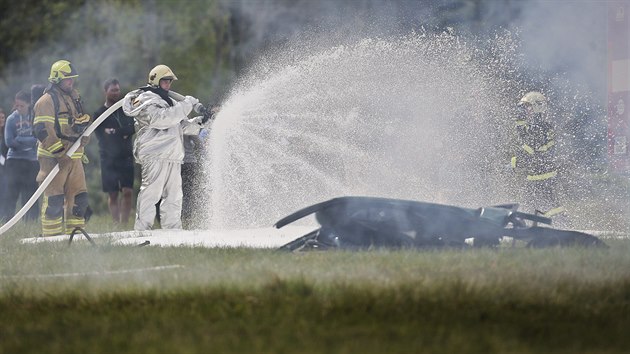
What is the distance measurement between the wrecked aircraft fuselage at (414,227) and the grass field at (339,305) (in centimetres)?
66

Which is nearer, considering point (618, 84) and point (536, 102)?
point (618, 84)

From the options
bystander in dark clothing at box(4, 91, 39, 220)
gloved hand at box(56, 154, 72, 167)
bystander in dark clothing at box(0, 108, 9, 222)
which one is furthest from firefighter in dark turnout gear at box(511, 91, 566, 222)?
bystander in dark clothing at box(0, 108, 9, 222)

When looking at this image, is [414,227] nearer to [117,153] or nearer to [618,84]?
[618,84]

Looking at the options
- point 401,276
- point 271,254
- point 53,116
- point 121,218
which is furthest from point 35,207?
point 401,276

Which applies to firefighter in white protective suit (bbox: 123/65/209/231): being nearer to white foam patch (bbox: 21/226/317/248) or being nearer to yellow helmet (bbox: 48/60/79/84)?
white foam patch (bbox: 21/226/317/248)

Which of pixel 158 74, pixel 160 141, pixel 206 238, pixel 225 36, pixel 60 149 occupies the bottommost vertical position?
pixel 206 238

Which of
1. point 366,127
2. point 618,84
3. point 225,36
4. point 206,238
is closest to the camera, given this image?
point 206,238

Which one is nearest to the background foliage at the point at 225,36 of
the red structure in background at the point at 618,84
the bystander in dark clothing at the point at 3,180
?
the red structure in background at the point at 618,84

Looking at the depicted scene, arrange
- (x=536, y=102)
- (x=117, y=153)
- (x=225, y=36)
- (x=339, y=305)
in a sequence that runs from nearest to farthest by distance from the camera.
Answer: (x=339, y=305) → (x=536, y=102) → (x=117, y=153) → (x=225, y=36)

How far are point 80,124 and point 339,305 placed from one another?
25.8 ft

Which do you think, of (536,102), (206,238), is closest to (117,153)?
(206,238)

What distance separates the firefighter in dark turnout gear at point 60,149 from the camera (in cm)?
1388

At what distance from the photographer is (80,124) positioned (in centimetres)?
1414

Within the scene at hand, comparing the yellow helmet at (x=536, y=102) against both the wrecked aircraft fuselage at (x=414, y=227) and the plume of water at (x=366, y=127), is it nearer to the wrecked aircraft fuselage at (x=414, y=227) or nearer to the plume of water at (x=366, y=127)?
the plume of water at (x=366, y=127)
